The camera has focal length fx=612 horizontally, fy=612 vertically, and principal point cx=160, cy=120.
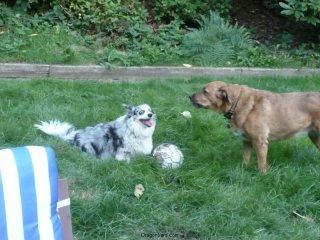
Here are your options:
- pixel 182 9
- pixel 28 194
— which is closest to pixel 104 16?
pixel 182 9

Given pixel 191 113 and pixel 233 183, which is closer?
pixel 233 183

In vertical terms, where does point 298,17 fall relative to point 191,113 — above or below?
above

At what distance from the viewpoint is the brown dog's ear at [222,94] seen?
551 centimetres

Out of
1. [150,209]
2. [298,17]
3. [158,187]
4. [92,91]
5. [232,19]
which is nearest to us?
[150,209]

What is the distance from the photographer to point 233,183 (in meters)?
5.19

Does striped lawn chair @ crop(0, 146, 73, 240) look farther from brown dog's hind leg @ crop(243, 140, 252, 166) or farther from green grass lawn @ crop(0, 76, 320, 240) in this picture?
brown dog's hind leg @ crop(243, 140, 252, 166)

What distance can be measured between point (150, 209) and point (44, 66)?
435 cm

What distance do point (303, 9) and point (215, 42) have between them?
1.42 meters

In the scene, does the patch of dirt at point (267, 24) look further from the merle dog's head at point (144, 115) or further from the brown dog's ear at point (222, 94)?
the merle dog's head at point (144, 115)

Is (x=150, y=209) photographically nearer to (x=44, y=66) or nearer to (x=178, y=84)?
A: (x=178, y=84)

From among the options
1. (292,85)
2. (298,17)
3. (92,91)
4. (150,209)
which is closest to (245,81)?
(292,85)

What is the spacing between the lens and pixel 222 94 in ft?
18.1

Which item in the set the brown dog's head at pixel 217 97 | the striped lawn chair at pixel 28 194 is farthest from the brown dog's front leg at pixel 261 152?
the striped lawn chair at pixel 28 194

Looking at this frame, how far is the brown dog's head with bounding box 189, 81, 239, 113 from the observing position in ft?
18.1
